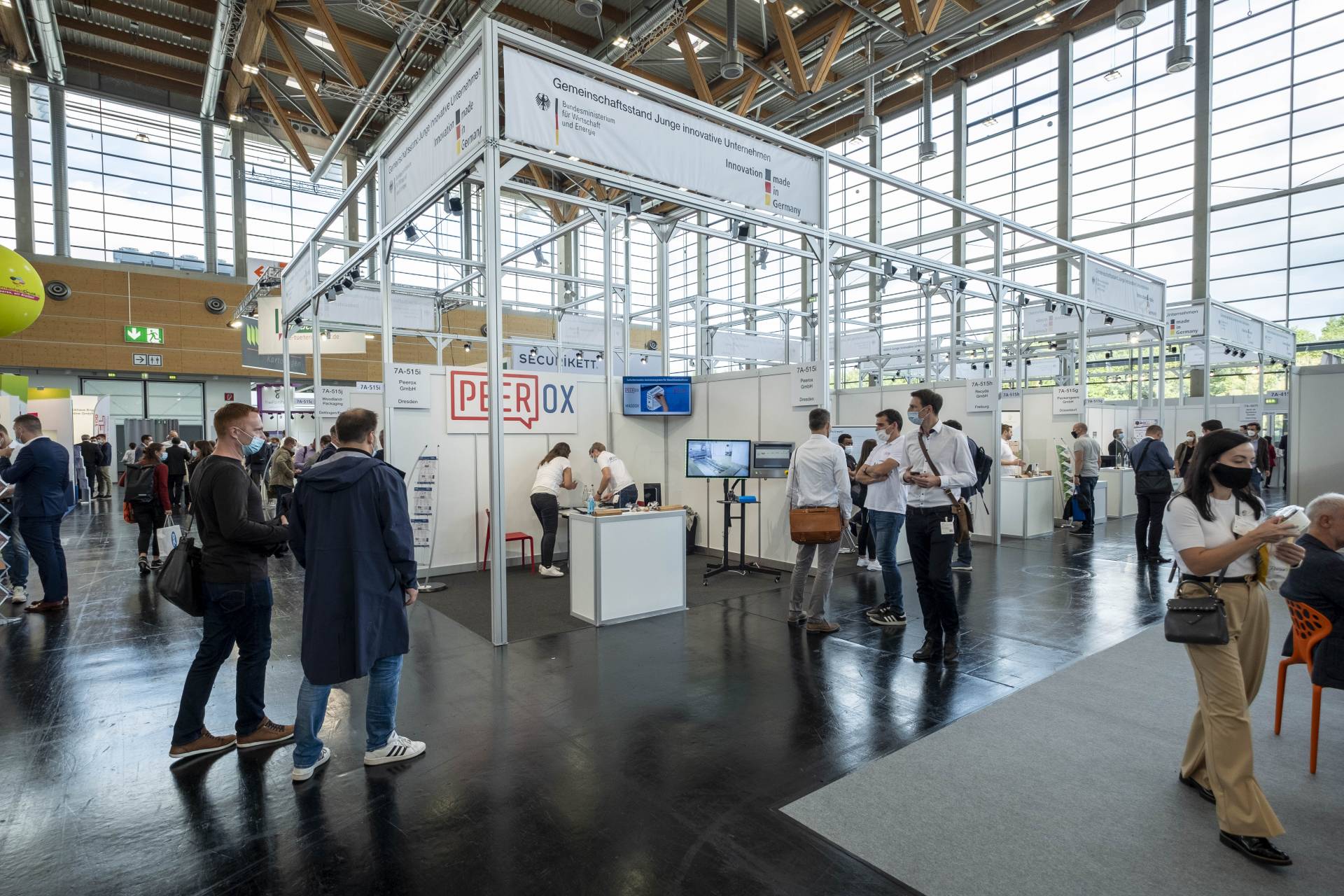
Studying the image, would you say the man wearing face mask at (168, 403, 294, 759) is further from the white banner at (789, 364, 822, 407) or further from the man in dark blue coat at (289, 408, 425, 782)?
the white banner at (789, 364, 822, 407)

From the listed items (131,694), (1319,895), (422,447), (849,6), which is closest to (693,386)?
(422,447)

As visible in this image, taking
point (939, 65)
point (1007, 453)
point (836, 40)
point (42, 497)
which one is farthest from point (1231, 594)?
point (939, 65)

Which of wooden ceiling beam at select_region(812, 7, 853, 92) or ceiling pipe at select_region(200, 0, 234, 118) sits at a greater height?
ceiling pipe at select_region(200, 0, 234, 118)

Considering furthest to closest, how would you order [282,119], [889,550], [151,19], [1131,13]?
1. [282,119]
2. [151,19]
3. [1131,13]
4. [889,550]

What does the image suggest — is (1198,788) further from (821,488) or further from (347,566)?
(347,566)

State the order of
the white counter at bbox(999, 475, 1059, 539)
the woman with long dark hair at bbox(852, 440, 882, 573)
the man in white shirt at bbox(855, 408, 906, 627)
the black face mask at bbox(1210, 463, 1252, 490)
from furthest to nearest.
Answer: the white counter at bbox(999, 475, 1059, 539) → the woman with long dark hair at bbox(852, 440, 882, 573) → the man in white shirt at bbox(855, 408, 906, 627) → the black face mask at bbox(1210, 463, 1252, 490)

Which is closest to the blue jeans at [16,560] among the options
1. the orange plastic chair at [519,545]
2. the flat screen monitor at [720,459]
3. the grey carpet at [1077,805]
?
the orange plastic chair at [519,545]

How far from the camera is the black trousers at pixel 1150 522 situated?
682 cm

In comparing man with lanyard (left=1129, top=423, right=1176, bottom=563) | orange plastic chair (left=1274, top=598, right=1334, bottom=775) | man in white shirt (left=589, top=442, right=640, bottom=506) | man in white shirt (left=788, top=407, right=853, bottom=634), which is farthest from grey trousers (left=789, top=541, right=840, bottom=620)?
man with lanyard (left=1129, top=423, right=1176, bottom=563)

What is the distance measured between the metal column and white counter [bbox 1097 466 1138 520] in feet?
68.4

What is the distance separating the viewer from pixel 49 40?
13.5 m

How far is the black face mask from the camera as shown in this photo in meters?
2.14

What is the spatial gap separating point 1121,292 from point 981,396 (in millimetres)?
4419

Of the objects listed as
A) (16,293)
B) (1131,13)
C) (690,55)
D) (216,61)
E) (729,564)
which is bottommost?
(729,564)
